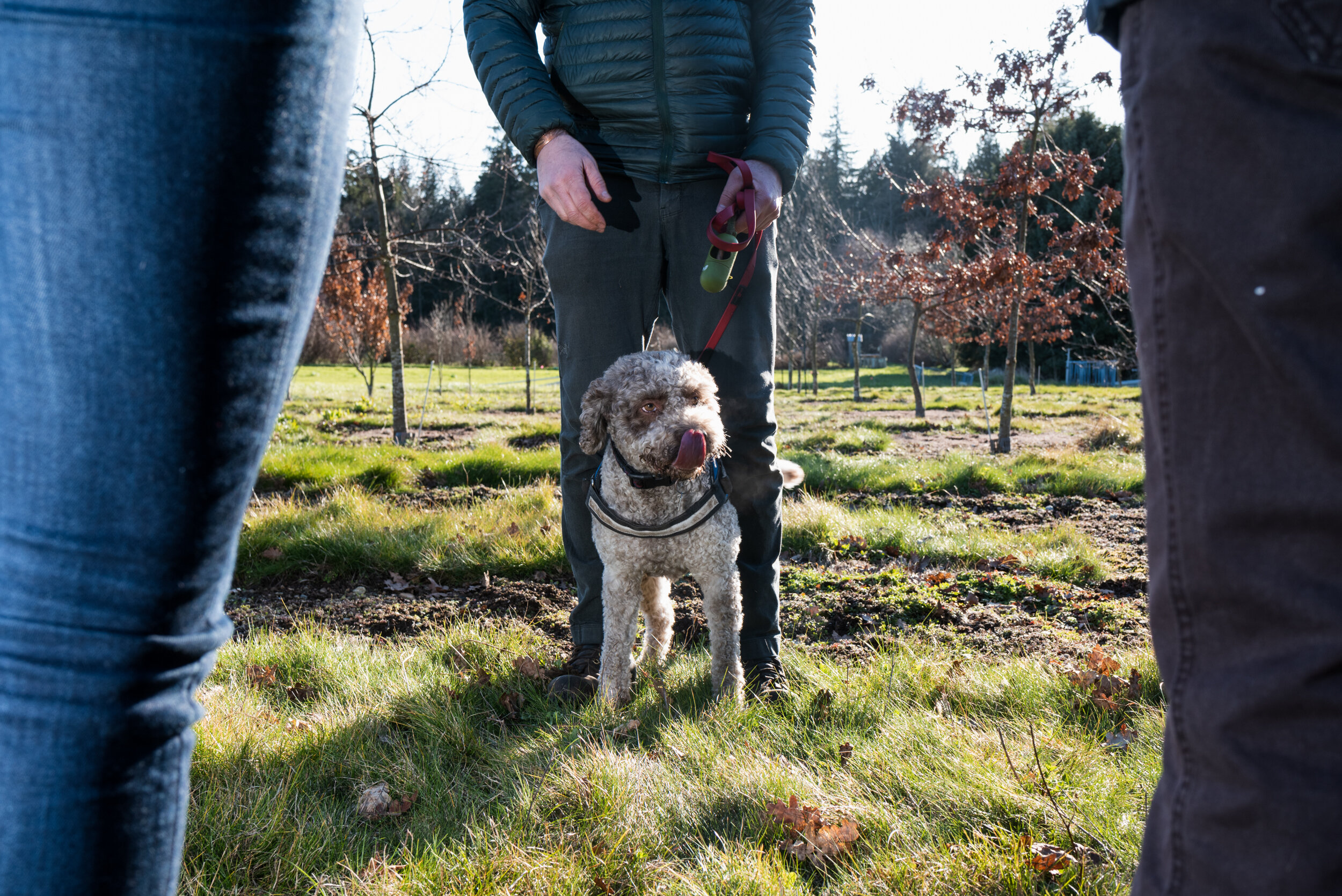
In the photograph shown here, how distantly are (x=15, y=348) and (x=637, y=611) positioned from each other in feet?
7.91

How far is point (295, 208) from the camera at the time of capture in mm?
773

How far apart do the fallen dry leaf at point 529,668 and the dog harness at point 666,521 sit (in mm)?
644

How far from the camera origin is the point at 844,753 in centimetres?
228

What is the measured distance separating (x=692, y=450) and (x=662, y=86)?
130 centimetres

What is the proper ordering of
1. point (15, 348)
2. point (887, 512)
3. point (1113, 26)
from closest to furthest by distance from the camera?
point (15, 348), point (1113, 26), point (887, 512)

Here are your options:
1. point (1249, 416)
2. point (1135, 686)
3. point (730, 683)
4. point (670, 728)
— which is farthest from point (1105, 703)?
point (1249, 416)

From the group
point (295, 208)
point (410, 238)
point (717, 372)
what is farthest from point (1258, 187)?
point (410, 238)

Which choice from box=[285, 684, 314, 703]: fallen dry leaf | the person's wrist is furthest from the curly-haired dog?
box=[285, 684, 314, 703]: fallen dry leaf

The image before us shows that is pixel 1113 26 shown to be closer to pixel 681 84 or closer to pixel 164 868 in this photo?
pixel 164 868

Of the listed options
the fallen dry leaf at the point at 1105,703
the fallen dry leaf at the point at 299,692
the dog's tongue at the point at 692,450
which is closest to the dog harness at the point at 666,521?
the dog's tongue at the point at 692,450

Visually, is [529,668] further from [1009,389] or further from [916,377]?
[916,377]

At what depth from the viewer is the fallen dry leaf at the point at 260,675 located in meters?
2.98

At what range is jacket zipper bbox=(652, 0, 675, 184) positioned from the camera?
2701 mm

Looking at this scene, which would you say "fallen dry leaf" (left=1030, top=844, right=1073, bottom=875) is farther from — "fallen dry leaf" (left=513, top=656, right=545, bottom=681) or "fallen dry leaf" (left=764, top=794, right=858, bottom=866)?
"fallen dry leaf" (left=513, top=656, right=545, bottom=681)
